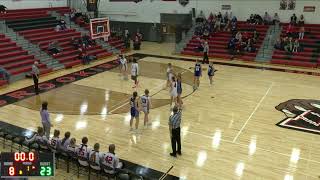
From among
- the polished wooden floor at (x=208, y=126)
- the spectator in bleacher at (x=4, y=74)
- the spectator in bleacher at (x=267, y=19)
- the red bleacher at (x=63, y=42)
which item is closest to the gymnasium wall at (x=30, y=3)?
the red bleacher at (x=63, y=42)

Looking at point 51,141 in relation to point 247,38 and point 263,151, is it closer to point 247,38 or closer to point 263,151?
point 263,151

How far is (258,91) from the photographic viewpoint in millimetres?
18047

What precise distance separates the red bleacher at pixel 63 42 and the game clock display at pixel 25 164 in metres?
16.7

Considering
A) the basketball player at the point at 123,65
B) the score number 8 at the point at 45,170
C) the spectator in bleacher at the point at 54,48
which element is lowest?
the score number 8 at the point at 45,170

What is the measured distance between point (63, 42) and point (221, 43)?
12471 mm

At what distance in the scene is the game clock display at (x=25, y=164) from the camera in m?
6.77

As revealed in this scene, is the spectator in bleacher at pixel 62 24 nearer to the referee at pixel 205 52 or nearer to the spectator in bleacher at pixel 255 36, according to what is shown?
the referee at pixel 205 52

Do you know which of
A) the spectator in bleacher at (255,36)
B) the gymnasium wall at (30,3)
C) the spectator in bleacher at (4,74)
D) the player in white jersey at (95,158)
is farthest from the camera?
the gymnasium wall at (30,3)

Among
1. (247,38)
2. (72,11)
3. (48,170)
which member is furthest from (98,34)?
(48,170)

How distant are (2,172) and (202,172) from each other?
5332mm

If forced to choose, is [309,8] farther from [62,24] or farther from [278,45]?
[62,24]

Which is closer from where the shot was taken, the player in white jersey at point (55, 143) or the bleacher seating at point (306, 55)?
the player in white jersey at point (55, 143)

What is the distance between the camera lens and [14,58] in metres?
21.4

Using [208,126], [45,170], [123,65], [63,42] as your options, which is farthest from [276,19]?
[45,170]
